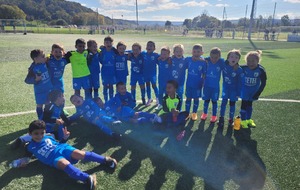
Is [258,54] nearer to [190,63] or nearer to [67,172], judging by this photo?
[190,63]

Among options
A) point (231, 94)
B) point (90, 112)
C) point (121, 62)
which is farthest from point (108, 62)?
point (231, 94)

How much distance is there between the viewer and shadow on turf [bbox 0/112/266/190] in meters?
3.55

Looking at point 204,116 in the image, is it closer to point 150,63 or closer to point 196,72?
point 196,72

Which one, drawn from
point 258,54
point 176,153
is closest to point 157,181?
point 176,153

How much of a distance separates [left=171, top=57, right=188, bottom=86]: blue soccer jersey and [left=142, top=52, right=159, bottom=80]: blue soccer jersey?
0.78 m

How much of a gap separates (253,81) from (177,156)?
8.35 ft

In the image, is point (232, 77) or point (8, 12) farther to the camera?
point (8, 12)

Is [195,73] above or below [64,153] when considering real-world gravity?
above

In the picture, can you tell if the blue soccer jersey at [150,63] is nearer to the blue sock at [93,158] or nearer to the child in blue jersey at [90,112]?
the child in blue jersey at [90,112]

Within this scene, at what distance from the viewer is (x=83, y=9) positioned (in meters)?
167

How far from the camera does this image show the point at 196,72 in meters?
5.75

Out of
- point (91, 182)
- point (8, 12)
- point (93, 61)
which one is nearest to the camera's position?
point (91, 182)

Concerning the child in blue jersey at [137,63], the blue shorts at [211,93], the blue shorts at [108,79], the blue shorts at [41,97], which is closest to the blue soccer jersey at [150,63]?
the child in blue jersey at [137,63]

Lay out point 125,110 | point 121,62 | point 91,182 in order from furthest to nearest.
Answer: point 121,62
point 125,110
point 91,182
